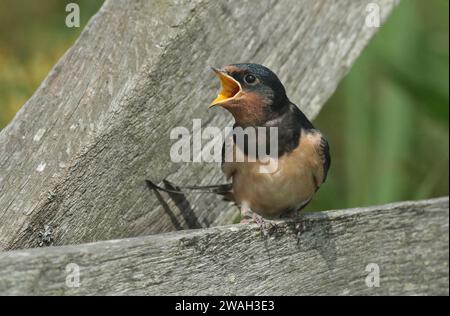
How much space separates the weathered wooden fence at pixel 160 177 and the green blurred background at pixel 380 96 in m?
1.03

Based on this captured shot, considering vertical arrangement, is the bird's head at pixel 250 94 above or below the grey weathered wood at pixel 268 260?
above

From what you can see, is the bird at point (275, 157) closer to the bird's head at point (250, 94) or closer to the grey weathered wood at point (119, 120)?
the bird's head at point (250, 94)

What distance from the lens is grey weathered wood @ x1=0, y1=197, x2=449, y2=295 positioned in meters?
1.43

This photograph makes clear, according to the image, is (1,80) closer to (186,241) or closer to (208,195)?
(208,195)

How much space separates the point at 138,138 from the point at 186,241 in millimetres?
374

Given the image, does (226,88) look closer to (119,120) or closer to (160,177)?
(160,177)

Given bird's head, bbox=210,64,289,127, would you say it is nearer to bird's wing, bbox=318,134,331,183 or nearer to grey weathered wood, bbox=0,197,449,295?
bird's wing, bbox=318,134,331,183

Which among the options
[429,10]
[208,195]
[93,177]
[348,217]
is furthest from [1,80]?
[429,10]

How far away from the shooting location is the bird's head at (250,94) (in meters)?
2.29

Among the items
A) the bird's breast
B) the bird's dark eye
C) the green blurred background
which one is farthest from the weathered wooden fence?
the green blurred background

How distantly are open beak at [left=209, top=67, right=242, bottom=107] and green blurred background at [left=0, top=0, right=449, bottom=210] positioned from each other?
72 cm

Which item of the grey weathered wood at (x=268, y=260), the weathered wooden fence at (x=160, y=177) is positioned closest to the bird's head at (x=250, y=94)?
the weathered wooden fence at (x=160, y=177)

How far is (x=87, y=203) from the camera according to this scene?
1.82 meters

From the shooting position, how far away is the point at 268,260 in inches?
70.3
